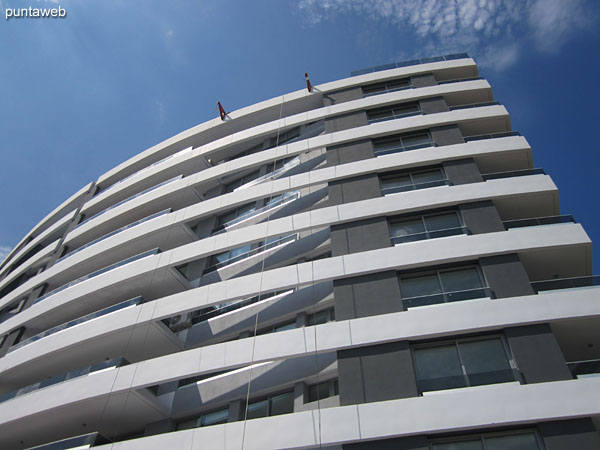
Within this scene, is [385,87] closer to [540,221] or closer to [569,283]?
[540,221]

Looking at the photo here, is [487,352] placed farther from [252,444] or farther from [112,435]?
[112,435]

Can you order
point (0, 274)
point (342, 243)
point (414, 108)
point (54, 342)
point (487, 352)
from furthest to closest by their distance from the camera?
point (0, 274) → point (414, 108) → point (54, 342) → point (342, 243) → point (487, 352)

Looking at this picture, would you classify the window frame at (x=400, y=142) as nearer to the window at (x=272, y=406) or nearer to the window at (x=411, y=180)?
the window at (x=411, y=180)

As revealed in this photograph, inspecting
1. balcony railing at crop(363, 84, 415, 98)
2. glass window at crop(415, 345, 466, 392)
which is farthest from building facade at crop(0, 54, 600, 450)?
balcony railing at crop(363, 84, 415, 98)

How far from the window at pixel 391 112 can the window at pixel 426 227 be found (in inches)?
306

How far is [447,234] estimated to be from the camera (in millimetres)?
14703

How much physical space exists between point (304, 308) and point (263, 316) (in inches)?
71.2

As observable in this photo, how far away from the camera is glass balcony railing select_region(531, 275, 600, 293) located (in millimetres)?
12352

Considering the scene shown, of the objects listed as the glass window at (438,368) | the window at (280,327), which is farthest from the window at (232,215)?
the glass window at (438,368)

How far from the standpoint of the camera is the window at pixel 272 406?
13.6 meters

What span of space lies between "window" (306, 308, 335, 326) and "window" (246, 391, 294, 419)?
263 centimetres

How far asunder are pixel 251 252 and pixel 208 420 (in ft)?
23.8

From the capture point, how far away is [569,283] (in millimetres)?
12562

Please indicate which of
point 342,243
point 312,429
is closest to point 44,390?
point 312,429
